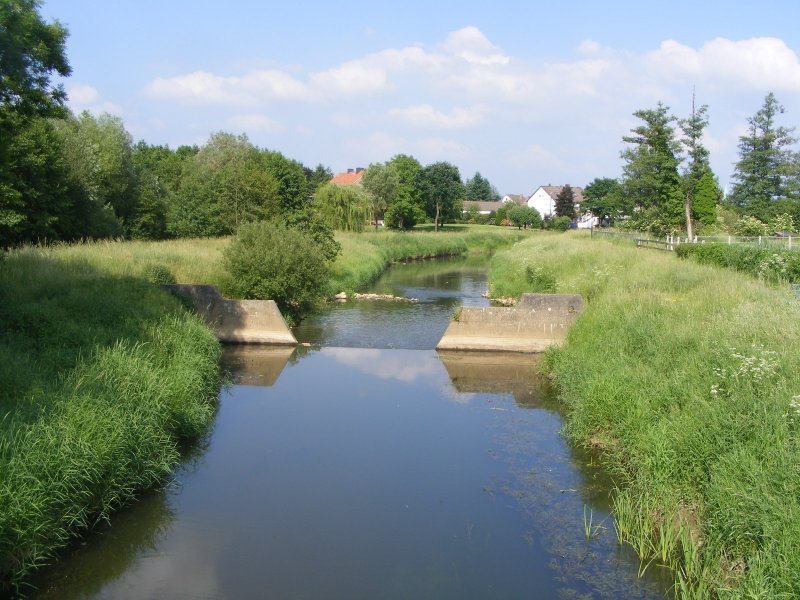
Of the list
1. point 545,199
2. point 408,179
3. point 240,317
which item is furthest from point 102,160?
point 545,199

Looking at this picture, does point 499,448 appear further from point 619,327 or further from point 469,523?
point 619,327

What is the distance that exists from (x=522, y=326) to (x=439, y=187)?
63.1 metres

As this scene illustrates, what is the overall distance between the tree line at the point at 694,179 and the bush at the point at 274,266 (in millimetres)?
28353

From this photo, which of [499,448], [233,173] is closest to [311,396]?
[499,448]

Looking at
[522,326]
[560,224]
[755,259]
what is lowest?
[522,326]

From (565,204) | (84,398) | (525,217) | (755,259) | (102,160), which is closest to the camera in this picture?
(84,398)

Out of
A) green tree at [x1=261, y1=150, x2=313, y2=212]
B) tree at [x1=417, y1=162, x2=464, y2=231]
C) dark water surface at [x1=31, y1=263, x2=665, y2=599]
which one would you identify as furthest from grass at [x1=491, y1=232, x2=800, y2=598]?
tree at [x1=417, y1=162, x2=464, y2=231]

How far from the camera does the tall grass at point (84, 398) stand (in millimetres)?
6882

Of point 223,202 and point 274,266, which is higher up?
point 223,202

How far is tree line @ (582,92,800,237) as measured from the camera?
43875mm

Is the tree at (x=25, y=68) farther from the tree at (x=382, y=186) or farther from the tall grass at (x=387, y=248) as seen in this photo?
the tree at (x=382, y=186)

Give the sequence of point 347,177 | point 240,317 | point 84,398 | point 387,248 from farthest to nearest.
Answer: point 347,177 → point 387,248 → point 240,317 → point 84,398

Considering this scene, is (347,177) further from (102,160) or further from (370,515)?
(370,515)

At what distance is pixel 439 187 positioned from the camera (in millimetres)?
80250
